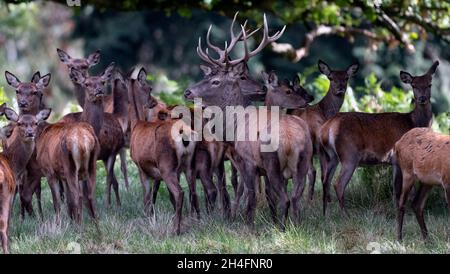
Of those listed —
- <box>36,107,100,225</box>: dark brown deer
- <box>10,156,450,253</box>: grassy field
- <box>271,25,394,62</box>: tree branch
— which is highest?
<box>271,25,394,62</box>: tree branch

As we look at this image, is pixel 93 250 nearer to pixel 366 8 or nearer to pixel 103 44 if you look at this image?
pixel 366 8

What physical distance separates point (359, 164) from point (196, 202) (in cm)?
186

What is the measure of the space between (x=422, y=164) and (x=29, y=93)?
4.31 metres

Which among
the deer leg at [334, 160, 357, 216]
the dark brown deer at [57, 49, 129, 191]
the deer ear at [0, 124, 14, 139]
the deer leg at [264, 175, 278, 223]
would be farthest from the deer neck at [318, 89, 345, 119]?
the deer ear at [0, 124, 14, 139]

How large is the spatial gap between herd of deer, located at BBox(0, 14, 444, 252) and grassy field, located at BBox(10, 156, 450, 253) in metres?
0.19

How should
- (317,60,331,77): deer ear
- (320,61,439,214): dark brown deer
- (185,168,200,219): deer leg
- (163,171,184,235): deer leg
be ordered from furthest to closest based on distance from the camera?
(317,60,331,77): deer ear
(320,61,439,214): dark brown deer
(185,168,200,219): deer leg
(163,171,184,235): deer leg

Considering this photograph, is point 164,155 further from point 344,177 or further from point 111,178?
point 344,177

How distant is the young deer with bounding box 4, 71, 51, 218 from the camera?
35.3 feet

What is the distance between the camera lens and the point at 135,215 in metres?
10.9

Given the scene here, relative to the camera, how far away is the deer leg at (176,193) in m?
9.83

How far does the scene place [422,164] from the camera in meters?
9.19

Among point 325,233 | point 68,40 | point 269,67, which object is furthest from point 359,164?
point 68,40

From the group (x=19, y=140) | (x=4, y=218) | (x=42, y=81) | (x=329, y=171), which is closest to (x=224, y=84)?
(x=329, y=171)

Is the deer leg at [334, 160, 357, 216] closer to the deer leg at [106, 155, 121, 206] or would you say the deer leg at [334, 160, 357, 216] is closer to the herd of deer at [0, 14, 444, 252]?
the herd of deer at [0, 14, 444, 252]
